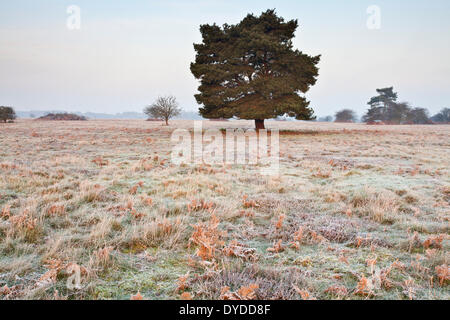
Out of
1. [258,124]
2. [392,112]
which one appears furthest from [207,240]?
[392,112]

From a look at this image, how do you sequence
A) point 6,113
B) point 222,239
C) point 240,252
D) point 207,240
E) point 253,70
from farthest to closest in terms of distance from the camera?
point 6,113, point 253,70, point 222,239, point 207,240, point 240,252

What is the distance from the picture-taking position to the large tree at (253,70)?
72.6ft

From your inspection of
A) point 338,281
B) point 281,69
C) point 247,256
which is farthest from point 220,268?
point 281,69

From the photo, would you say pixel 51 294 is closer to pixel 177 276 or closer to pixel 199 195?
pixel 177 276

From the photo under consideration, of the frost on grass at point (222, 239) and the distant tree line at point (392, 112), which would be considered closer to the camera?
the frost on grass at point (222, 239)

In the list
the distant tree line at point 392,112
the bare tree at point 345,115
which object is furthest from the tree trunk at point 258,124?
the bare tree at point 345,115

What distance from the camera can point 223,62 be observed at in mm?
24438

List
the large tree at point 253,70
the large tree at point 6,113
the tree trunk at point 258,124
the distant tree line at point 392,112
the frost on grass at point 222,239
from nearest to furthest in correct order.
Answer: the frost on grass at point 222,239 → the large tree at point 253,70 → the tree trunk at point 258,124 → the large tree at point 6,113 → the distant tree line at point 392,112

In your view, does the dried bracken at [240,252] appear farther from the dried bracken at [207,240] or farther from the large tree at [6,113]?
the large tree at [6,113]

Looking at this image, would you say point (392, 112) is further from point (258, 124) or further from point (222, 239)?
point (222, 239)

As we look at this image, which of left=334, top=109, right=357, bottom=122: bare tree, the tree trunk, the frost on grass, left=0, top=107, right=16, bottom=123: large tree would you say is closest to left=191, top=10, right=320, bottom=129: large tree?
the tree trunk

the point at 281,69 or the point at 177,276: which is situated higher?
the point at 281,69

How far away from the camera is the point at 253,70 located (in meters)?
23.4
